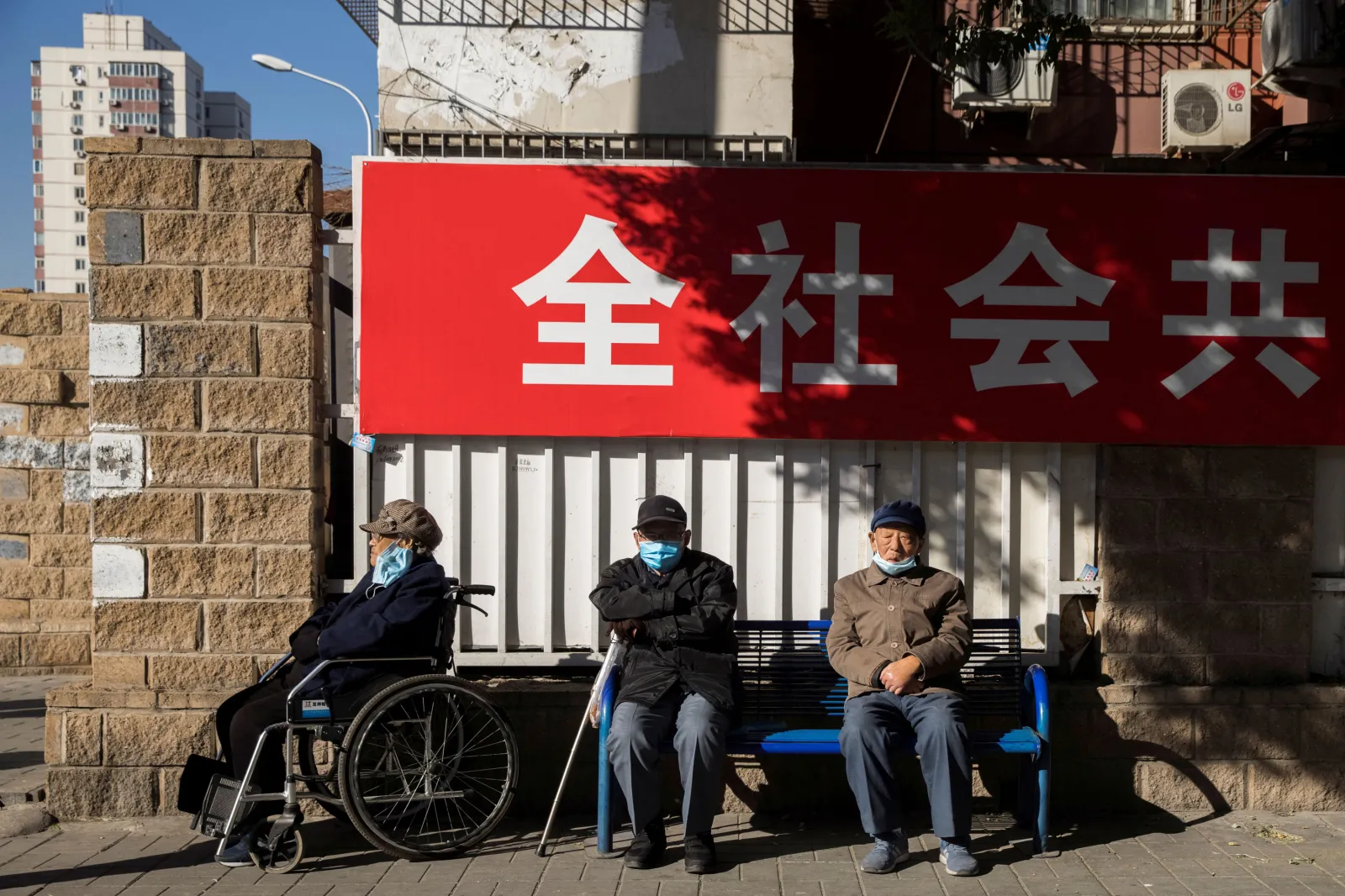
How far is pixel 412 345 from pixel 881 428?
87.0 inches

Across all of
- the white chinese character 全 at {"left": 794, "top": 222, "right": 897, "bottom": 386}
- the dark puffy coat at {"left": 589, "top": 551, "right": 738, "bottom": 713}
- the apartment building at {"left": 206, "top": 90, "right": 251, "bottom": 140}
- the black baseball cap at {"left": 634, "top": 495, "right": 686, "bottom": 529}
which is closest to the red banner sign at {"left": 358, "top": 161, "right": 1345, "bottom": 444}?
the white chinese character 全 at {"left": 794, "top": 222, "right": 897, "bottom": 386}

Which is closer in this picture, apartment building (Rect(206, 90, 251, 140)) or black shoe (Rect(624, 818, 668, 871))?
black shoe (Rect(624, 818, 668, 871))

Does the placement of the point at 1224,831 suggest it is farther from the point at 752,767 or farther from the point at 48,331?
the point at 48,331

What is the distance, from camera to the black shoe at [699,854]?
482 cm

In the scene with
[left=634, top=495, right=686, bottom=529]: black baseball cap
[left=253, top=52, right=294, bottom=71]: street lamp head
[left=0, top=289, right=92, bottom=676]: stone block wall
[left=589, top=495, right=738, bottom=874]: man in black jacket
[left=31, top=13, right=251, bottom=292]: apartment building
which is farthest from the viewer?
[left=31, top=13, right=251, bottom=292]: apartment building

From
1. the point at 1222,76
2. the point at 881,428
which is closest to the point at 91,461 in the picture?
the point at 881,428

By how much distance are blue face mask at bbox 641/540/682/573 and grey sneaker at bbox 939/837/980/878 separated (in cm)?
155

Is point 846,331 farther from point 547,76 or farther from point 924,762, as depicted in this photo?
point 547,76

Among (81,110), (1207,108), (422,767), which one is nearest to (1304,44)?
(1207,108)

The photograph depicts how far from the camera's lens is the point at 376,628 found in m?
4.97

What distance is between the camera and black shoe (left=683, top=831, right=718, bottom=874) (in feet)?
15.8

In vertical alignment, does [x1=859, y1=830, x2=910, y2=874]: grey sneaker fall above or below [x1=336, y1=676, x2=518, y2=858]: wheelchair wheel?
below

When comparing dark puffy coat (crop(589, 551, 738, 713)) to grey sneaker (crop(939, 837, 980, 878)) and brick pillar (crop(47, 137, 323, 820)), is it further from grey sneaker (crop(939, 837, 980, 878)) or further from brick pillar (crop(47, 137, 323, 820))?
brick pillar (crop(47, 137, 323, 820))

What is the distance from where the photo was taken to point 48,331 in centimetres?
884
